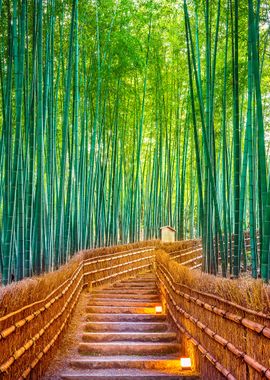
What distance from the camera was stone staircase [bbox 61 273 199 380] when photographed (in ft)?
12.8

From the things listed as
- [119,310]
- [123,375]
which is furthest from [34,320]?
[119,310]

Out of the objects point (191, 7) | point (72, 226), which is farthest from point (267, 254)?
point (191, 7)

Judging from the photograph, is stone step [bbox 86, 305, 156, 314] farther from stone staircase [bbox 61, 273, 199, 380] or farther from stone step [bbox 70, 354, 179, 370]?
stone step [bbox 70, 354, 179, 370]

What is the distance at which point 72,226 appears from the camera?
8.48m

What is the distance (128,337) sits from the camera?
4879 mm

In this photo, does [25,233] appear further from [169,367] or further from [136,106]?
[136,106]

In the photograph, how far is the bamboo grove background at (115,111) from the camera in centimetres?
531

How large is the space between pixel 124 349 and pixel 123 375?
2.67 feet

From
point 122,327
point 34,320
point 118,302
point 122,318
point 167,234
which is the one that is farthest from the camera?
point 167,234

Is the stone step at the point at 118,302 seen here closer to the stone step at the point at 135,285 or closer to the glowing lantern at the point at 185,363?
the stone step at the point at 135,285

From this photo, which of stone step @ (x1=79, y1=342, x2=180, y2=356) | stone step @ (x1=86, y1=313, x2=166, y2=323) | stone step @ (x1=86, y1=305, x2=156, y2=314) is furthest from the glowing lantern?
stone step @ (x1=86, y1=305, x2=156, y2=314)

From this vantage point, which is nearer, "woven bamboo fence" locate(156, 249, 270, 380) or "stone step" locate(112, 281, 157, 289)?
"woven bamboo fence" locate(156, 249, 270, 380)

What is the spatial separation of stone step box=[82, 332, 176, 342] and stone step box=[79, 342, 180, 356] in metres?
0.33

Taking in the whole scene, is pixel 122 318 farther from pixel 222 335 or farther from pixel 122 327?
pixel 222 335
